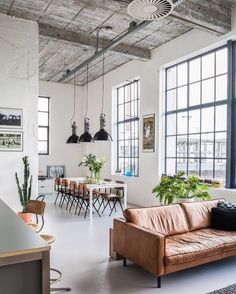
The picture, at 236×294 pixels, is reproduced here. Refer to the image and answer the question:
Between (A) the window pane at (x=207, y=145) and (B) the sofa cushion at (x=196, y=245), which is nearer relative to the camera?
(B) the sofa cushion at (x=196, y=245)

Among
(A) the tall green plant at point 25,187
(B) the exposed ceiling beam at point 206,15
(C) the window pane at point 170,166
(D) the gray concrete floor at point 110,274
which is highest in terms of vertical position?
(B) the exposed ceiling beam at point 206,15

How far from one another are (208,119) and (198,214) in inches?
107

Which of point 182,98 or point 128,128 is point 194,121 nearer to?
point 182,98

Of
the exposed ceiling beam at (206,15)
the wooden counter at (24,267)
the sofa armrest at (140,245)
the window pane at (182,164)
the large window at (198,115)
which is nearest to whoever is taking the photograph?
the wooden counter at (24,267)

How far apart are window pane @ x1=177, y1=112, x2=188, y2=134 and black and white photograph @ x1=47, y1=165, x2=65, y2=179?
5.56 metres

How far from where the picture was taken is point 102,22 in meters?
6.00

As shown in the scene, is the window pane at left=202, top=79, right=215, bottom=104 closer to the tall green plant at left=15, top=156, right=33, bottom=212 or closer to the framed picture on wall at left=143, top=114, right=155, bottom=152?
the framed picture on wall at left=143, top=114, right=155, bottom=152

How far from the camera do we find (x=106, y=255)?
4.06 m

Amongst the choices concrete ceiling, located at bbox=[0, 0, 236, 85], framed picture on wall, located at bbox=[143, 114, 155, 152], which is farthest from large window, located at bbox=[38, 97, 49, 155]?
framed picture on wall, located at bbox=[143, 114, 155, 152]

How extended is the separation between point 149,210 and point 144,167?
404cm

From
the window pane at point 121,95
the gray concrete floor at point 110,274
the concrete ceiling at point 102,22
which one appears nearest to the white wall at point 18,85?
the concrete ceiling at point 102,22

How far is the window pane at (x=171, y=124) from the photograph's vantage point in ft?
23.5

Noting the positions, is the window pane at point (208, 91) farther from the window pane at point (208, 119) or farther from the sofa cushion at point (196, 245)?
the sofa cushion at point (196, 245)

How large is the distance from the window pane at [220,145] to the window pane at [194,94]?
101cm
